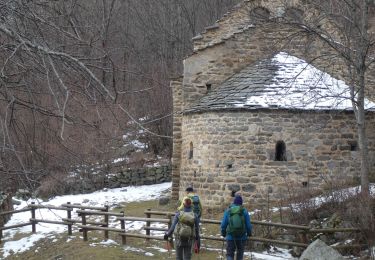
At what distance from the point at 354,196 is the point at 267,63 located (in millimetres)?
→ 6715

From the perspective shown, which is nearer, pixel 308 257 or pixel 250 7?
pixel 308 257

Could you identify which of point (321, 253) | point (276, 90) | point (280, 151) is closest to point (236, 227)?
point (321, 253)

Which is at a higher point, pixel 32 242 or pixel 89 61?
pixel 89 61

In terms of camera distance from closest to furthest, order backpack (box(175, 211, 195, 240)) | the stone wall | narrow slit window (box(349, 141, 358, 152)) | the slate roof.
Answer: backpack (box(175, 211, 195, 240)), the stone wall, the slate roof, narrow slit window (box(349, 141, 358, 152))

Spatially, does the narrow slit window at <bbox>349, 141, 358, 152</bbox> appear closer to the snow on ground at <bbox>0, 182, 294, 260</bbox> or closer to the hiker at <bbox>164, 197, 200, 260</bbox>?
the snow on ground at <bbox>0, 182, 294, 260</bbox>

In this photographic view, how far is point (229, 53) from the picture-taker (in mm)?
18406

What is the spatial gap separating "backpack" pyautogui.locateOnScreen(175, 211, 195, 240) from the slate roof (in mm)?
5982

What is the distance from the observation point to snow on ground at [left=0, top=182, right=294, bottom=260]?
12320 mm

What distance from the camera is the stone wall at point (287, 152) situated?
15.3m

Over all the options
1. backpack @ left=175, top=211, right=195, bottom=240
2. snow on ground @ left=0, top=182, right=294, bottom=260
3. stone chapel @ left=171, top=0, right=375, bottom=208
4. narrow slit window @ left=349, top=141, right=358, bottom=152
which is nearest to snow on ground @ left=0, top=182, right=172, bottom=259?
snow on ground @ left=0, top=182, right=294, bottom=260

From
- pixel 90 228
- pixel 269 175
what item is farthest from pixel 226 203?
pixel 90 228

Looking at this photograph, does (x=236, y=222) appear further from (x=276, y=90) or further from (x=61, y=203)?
(x=61, y=203)

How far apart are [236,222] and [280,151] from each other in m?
6.05

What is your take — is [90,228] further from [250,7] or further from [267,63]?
[250,7]
